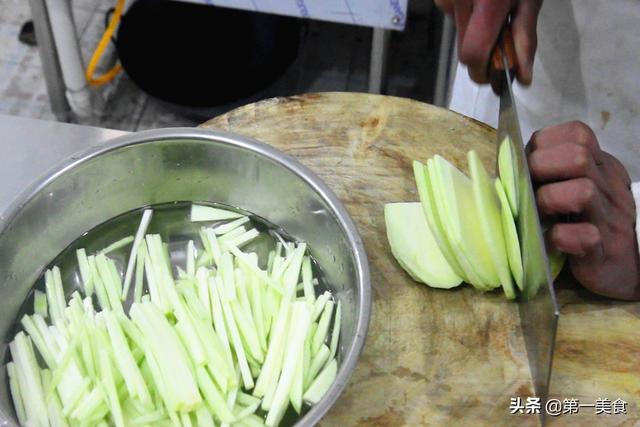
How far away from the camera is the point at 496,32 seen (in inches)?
40.8

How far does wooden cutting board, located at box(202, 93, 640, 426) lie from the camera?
0.95 meters

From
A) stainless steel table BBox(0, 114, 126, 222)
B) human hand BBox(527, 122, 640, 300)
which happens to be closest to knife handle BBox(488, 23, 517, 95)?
human hand BBox(527, 122, 640, 300)

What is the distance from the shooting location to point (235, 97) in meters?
2.05

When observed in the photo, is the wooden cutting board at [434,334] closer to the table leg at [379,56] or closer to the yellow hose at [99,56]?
the table leg at [379,56]

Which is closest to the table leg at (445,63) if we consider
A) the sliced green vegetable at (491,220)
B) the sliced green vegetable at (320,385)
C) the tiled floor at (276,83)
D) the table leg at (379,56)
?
the table leg at (379,56)

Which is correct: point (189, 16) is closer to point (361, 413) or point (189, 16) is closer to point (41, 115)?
point (41, 115)

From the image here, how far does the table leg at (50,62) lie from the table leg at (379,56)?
2.69 ft

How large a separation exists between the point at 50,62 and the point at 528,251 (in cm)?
150

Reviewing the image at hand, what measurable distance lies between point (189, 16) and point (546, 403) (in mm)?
1550

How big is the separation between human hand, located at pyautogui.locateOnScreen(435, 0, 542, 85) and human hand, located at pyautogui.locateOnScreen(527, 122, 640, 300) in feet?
0.36

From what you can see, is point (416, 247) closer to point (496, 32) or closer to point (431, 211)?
point (431, 211)

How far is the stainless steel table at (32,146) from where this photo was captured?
41.6 inches

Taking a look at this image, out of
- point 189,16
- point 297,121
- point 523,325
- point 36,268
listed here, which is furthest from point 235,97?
point 523,325

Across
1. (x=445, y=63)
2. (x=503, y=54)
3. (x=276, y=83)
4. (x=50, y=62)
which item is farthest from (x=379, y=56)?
(x=50, y=62)
